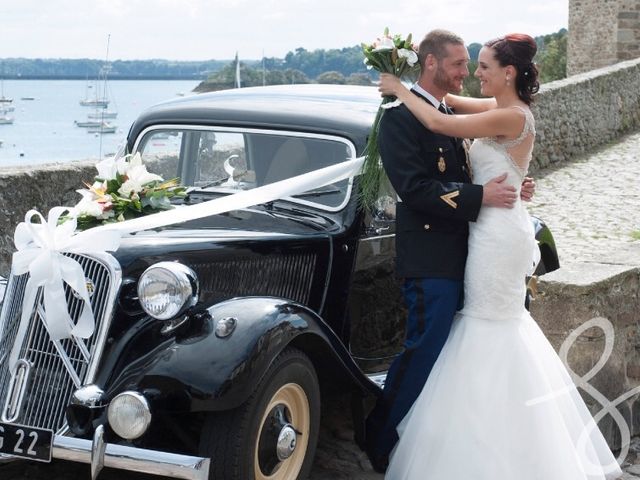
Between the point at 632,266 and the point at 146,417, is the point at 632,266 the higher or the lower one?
the higher one

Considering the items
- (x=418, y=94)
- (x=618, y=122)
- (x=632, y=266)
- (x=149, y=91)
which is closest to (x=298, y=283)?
(x=418, y=94)

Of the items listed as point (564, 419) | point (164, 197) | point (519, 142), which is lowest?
point (564, 419)

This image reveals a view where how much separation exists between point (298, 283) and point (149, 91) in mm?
155593

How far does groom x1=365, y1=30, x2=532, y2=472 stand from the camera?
4285 millimetres

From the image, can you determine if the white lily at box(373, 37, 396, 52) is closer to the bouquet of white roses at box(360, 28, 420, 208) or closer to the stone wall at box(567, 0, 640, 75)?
the bouquet of white roses at box(360, 28, 420, 208)

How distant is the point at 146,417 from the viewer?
3734 mm

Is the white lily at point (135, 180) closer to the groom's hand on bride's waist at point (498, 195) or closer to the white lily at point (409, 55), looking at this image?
the white lily at point (409, 55)

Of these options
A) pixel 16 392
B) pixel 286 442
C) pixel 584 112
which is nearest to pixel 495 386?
pixel 286 442

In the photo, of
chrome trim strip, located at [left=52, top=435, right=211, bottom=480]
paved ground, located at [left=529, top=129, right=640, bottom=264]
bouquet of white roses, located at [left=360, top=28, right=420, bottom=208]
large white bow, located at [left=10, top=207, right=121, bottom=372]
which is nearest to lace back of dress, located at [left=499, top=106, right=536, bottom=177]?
bouquet of white roses, located at [left=360, top=28, right=420, bottom=208]

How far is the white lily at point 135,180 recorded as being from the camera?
460cm

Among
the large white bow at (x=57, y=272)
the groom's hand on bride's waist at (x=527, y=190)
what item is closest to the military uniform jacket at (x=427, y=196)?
the groom's hand on bride's waist at (x=527, y=190)

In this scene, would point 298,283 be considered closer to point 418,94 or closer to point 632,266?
point 418,94

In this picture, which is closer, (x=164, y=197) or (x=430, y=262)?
(x=430, y=262)

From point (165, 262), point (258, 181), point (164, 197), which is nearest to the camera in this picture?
point (165, 262)
